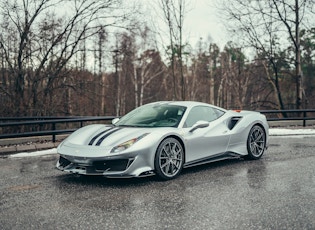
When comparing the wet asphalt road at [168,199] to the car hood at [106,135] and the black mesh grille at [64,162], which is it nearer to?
the black mesh grille at [64,162]

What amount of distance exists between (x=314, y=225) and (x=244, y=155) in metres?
3.81

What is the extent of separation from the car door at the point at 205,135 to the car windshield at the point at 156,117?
0.71 ft

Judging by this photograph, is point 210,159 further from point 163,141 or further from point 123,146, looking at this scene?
point 123,146

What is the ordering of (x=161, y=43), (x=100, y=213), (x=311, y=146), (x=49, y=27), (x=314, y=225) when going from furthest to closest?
(x=161, y=43) < (x=49, y=27) < (x=311, y=146) < (x=100, y=213) < (x=314, y=225)

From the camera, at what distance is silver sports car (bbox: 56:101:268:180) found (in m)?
5.30

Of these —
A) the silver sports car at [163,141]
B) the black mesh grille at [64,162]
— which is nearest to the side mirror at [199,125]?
the silver sports car at [163,141]

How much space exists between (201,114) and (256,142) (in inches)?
64.9

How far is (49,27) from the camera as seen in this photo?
15406 millimetres

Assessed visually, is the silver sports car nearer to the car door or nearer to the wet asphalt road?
the car door

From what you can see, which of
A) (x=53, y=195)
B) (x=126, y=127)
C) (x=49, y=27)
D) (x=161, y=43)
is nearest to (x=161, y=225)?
(x=53, y=195)

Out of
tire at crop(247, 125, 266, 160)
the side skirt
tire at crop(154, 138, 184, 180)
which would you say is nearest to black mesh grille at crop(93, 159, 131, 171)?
tire at crop(154, 138, 184, 180)

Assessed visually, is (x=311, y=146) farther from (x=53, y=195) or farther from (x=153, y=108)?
(x=53, y=195)

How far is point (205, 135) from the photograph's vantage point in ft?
21.1

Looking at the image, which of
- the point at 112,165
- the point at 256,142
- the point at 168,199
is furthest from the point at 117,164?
the point at 256,142
